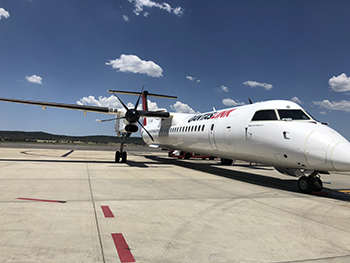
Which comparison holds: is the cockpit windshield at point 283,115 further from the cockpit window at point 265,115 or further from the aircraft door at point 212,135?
the aircraft door at point 212,135

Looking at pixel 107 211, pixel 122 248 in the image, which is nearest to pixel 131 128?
pixel 107 211

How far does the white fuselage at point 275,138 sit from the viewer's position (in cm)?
700

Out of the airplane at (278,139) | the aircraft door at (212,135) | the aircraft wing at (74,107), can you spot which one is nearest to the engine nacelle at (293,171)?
the airplane at (278,139)

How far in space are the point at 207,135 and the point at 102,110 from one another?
8266 millimetres

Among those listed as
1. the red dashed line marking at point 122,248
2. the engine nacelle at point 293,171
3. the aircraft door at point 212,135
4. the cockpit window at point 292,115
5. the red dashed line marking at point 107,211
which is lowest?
the red dashed line marking at point 107,211

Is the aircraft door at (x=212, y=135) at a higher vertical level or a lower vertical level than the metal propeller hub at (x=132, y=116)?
lower

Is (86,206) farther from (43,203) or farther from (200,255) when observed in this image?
(200,255)

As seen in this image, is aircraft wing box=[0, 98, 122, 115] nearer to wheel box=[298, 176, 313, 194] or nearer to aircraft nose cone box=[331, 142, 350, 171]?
wheel box=[298, 176, 313, 194]

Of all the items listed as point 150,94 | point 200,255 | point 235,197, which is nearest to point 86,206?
point 200,255

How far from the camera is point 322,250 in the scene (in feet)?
11.5

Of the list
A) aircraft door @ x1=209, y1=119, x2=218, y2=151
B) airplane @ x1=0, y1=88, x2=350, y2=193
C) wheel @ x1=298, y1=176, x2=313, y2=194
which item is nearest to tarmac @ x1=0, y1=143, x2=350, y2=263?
wheel @ x1=298, y1=176, x2=313, y2=194

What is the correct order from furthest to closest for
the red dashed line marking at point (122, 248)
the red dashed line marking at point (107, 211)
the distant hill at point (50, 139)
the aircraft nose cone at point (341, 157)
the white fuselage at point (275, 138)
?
Answer: the distant hill at point (50, 139), the white fuselage at point (275, 138), the aircraft nose cone at point (341, 157), the red dashed line marking at point (107, 211), the red dashed line marking at point (122, 248)

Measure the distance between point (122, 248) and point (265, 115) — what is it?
7405mm

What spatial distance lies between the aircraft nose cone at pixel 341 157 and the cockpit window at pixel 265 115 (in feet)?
7.82
